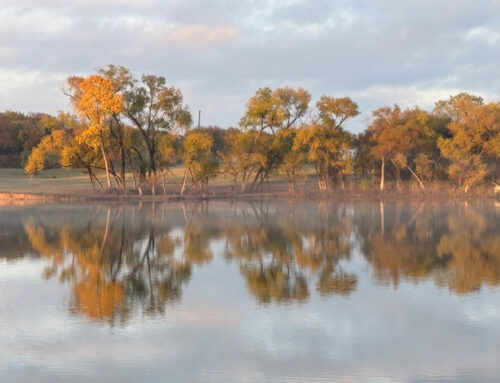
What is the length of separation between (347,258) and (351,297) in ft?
24.9

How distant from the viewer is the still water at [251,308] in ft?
39.5

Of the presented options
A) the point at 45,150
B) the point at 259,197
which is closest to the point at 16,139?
the point at 45,150

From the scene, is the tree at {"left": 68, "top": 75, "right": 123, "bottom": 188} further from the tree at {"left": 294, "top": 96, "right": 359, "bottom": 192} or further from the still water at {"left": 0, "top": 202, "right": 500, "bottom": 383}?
the still water at {"left": 0, "top": 202, "right": 500, "bottom": 383}

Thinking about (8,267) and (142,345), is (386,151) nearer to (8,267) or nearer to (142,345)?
(8,267)

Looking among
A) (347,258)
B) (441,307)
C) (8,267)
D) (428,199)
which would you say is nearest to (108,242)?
(8,267)

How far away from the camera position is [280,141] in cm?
7988

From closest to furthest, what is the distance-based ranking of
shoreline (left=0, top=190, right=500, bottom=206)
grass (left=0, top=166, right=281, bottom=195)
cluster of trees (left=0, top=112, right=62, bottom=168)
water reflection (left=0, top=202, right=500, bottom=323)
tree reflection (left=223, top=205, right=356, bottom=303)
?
water reflection (left=0, top=202, right=500, bottom=323)
tree reflection (left=223, top=205, right=356, bottom=303)
shoreline (left=0, top=190, right=500, bottom=206)
grass (left=0, top=166, right=281, bottom=195)
cluster of trees (left=0, top=112, right=62, bottom=168)

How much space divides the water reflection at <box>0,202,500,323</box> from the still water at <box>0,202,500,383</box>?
0.26 ft

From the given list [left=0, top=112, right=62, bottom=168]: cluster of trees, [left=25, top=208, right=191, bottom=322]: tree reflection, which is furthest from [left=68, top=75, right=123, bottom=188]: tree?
[left=0, top=112, right=62, bottom=168]: cluster of trees

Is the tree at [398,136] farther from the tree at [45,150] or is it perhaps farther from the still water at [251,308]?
the still water at [251,308]

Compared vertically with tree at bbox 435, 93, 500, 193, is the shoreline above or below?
below

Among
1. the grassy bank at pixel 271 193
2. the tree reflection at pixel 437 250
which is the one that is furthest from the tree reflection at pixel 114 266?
the grassy bank at pixel 271 193

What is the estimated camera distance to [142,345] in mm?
13367

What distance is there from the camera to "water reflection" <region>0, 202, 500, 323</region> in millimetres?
19078
